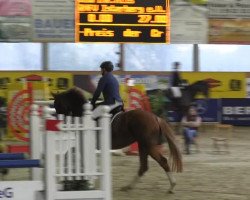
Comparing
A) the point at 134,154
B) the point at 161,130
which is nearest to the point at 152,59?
the point at 134,154

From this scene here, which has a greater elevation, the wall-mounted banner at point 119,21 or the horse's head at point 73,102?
the wall-mounted banner at point 119,21

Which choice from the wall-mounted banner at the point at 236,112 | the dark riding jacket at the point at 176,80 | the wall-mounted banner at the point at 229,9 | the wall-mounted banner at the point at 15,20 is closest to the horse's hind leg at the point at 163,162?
the dark riding jacket at the point at 176,80

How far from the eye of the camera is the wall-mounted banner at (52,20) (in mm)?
21125

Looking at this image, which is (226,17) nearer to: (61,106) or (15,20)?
(15,20)

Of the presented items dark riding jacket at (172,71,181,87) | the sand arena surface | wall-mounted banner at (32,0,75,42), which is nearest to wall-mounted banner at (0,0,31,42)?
wall-mounted banner at (32,0,75,42)

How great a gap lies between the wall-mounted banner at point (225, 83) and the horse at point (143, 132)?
12.5 metres

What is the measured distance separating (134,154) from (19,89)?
517 cm

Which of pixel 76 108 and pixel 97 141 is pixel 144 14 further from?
pixel 97 141

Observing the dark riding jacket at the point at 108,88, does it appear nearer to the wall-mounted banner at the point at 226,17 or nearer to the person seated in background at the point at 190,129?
the person seated in background at the point at 190,129

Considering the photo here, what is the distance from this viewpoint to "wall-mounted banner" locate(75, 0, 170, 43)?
1966cm

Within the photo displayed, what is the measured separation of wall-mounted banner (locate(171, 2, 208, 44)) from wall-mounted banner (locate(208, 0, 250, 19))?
30 centimetres

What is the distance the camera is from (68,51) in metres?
24.0

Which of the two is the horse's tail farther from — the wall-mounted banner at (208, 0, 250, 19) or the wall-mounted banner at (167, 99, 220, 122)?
the wall-mounted banner at (208, 0, 250, 19)

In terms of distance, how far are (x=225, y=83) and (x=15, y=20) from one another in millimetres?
7907
